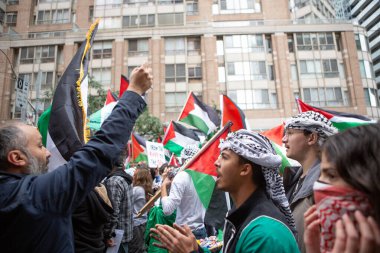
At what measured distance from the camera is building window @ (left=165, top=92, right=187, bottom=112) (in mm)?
31812

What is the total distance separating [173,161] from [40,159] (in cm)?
830

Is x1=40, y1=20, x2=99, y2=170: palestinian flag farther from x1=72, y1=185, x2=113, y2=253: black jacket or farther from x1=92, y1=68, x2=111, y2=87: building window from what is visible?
x1=92, y1=68, x2=111, y2=87: building window

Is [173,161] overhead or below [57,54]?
below

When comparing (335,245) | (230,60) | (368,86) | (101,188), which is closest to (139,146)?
(101,188)

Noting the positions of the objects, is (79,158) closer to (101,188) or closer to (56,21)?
(101,188)

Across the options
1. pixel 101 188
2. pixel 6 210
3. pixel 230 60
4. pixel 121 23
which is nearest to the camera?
pixel 6 210

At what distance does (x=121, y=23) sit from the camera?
35.4 metres

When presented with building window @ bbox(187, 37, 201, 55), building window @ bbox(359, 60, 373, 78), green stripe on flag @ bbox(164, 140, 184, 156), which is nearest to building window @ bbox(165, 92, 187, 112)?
building window @ bbox(187, 37, 201, 55)

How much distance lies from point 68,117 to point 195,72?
3077 centimetres

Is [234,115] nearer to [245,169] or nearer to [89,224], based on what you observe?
[245,169]

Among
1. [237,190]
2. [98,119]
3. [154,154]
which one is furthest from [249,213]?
[154,154]

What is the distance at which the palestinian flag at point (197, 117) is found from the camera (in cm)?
843

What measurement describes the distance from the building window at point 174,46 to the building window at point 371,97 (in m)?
20.1

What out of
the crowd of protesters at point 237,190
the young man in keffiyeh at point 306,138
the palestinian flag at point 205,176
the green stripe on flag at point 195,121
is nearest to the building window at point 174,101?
the green stripe on flag at point 195,121
